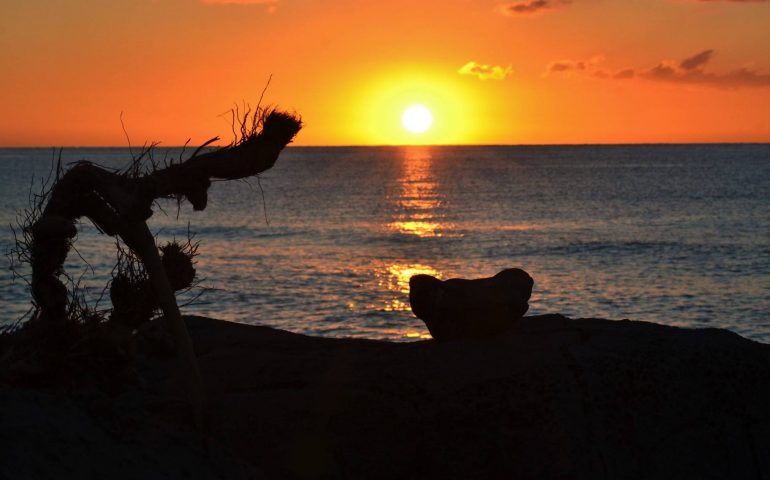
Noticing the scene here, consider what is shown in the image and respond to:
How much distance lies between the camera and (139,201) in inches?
421

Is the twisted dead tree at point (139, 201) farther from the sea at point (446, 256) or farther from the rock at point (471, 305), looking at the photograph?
the rock at point (471, 305)

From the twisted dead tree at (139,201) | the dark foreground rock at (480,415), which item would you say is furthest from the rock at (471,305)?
the twisted dead tree at (139,201)

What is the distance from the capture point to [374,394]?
12086mm

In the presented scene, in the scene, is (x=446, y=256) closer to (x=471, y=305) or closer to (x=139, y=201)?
(x=471, y=305)

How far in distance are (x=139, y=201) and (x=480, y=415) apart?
4.92m

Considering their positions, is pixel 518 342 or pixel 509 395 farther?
pixel 518 342

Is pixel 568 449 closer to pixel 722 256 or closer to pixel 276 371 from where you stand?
pixel 276 371

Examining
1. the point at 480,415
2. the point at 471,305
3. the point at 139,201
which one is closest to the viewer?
the point at 139,201

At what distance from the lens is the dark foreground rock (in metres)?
11.2

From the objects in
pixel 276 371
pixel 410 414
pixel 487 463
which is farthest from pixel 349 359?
pixel 487 463

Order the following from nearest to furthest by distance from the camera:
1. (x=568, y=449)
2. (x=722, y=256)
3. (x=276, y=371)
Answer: (x=568, y=449), (x=276, y=371), (x=722, y=256)

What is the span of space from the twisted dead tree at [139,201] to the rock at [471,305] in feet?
13.5

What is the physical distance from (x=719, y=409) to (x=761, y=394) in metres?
0.73

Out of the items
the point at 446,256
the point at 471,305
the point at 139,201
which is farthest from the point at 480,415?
the point at 446,256
